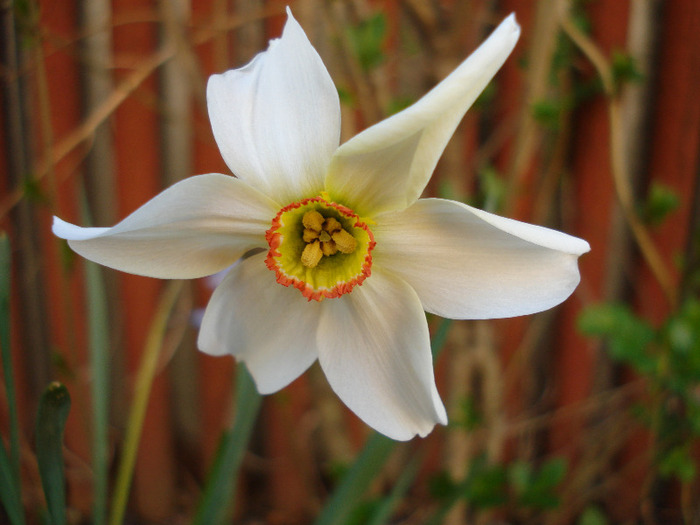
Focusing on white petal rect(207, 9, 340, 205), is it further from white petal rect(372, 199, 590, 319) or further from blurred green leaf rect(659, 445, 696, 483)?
blurred green leaf rect(659, 445, 696, 483)

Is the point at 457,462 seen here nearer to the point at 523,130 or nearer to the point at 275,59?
the point at 523,130

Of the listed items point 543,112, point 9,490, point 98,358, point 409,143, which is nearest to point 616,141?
point 543,112

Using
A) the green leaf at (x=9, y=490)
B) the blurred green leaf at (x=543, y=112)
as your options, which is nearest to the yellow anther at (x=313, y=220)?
the green leaf at (x=9, y=490)

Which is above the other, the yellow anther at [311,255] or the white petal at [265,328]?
the yellow anther at [311,255]

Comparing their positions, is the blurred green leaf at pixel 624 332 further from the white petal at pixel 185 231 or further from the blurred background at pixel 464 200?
the white petal at pixel 185 231

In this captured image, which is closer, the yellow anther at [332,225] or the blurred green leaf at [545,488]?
the yellow anther at [332,225]

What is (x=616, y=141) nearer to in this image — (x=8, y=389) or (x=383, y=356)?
(x=383, y=356)

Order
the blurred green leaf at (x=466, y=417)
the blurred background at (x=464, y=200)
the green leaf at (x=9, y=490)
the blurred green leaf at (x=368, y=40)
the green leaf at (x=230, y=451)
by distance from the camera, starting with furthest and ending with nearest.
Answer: the blurred green leaf at (x=466, y=417) → the blurred background at (x=464, y=200) → the blurred green leaf at (x=368, y=40) → the green leaf at (x=230, y=451) → the green leaf at (x=9, y=490)
